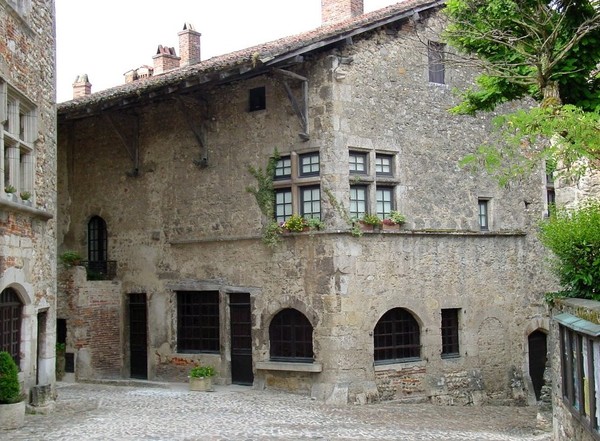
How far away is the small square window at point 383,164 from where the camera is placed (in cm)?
1686

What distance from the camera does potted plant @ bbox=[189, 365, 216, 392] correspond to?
54.9 feet

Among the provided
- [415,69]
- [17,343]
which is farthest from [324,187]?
[17,343]

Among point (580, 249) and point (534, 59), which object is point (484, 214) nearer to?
point (534, 59)

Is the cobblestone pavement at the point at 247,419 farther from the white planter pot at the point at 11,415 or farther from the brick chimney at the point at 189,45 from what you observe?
the brick chimney at the point at 189,45

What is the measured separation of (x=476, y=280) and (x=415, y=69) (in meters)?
5.02

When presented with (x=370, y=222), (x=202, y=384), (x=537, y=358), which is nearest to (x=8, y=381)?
(x=202, y=384)

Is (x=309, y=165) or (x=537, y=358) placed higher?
(x=309, y=165)

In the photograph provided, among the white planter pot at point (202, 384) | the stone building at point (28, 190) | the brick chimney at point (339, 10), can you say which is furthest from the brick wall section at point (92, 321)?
the brick chimney at point (339, 10)

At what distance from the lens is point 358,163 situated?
16.6 meters

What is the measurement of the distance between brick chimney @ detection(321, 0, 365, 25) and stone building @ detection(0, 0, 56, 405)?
786 centimetres

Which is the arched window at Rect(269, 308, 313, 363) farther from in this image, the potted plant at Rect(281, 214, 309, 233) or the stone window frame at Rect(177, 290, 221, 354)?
the potted plant at Rect(281, 214, 309, 233)

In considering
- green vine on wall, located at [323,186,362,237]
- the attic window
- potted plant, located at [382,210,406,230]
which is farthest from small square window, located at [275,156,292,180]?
potted plant, located at [382,210,406,230]

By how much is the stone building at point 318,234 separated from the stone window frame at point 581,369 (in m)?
6.39

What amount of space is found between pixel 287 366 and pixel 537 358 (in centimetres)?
701
